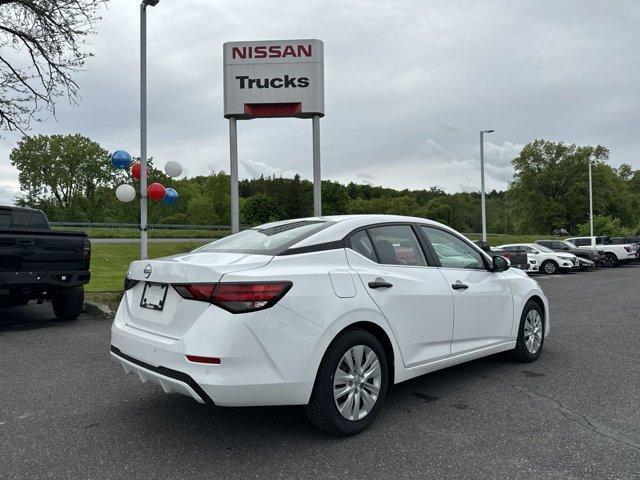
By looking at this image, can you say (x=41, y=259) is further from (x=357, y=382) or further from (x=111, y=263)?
(x=111, y=263)

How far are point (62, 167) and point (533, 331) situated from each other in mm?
61491

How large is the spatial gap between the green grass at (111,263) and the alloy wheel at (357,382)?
8.05m

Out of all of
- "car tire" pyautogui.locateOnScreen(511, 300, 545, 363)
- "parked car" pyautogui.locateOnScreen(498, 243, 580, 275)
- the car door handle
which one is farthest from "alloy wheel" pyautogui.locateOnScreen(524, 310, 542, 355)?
"parked car" pyautogui.locateOnScreen(498, 243, 580, 275)

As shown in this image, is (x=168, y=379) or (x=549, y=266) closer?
(x=168, y=379)

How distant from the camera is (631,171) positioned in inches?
3182

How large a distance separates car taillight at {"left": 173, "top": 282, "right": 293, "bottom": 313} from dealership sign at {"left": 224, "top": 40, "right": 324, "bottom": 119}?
12.5 meters

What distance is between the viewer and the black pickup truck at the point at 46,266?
23.4ft

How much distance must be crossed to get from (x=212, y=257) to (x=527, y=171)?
70.8m

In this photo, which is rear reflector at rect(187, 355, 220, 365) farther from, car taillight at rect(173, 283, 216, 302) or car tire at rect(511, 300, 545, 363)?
car tire at rect(511, 300, 545, 363)

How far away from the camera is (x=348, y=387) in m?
3.49

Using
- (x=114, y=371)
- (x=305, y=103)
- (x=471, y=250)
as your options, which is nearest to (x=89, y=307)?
(x=114, y=371)

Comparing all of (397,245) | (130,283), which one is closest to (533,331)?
(397,245)

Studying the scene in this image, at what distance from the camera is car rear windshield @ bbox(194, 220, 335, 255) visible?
12.0 ft

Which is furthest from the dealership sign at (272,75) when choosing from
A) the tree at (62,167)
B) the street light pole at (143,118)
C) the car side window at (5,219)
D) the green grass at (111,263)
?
the tree at (62,167)
